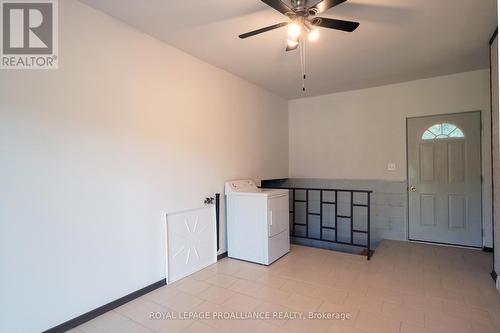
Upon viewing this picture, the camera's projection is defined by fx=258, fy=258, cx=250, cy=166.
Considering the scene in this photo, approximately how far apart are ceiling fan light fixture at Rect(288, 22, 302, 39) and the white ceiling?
33cm

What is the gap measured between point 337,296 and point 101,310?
7.23 feet

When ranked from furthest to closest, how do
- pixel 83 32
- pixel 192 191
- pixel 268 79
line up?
pixel 268 79
pixel 192 191
pixel 83 32

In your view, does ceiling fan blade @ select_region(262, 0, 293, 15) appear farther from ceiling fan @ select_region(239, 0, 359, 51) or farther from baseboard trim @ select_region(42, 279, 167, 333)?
baseboard trim @ select_region(42, 279, 167, 333)

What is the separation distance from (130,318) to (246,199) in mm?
1844

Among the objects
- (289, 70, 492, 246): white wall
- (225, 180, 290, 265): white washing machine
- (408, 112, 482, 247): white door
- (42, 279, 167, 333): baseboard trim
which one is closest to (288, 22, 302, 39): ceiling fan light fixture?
(225, 180, 290, 265): white washing machine

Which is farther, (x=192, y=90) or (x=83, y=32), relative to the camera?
(x=192, y=90)

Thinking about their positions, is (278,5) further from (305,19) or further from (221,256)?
(221,256)

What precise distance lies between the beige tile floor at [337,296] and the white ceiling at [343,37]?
2668 millimetres

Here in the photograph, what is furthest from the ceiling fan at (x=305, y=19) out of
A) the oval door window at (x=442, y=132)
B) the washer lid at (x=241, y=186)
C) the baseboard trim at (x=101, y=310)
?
the oval door window at (x=442, y=132)

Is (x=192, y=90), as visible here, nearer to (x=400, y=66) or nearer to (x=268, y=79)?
(x=268, y=79)

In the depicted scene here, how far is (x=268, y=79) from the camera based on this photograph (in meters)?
4.11

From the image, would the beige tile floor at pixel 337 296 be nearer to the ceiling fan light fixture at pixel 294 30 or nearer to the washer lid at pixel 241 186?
the washer lid at pixel 241 186

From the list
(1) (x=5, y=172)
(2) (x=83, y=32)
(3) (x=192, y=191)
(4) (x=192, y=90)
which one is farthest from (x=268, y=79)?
(1) (x=5, y=172)

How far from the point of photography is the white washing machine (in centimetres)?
339
